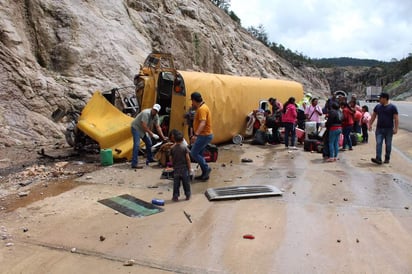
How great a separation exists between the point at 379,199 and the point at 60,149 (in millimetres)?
8049

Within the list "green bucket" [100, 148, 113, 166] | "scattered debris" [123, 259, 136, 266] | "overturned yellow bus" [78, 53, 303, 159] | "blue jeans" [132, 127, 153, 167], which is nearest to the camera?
"scattered debris" [123, 259, 136, 266]

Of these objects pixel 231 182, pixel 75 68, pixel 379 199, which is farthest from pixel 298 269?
pixel 75 68

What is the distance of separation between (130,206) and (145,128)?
3.11 m

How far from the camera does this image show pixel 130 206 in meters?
6.52

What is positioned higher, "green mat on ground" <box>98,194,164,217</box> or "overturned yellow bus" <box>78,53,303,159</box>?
"overturned yellow bus" <box>78,53,303,159</box>

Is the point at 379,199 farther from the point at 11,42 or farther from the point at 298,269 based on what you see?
the point at 11,42

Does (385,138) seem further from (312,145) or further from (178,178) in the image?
(178,178)

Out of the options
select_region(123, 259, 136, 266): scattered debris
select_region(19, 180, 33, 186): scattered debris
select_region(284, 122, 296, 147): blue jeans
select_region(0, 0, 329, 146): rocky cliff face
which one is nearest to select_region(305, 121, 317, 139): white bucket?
select_region(284, 122, 296, 147): blue jeans

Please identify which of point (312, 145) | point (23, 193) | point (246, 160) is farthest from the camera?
point (312, 145)

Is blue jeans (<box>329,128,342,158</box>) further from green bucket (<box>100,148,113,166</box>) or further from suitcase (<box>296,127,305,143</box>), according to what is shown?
green bucket (<box>100,148,113,166</box>)

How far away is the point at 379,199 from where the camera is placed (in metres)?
6.84

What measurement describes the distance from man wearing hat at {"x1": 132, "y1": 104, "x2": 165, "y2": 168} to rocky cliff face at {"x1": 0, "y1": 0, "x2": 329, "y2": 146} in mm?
3832

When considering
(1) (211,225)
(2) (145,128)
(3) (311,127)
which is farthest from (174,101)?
(1) (211,225)

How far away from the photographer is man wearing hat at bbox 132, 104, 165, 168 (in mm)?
9367
